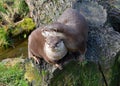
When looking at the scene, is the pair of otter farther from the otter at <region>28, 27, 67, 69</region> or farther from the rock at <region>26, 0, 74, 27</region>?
the rock at <region>26, 0, 74, 27</region>

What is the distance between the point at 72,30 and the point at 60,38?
0.67 ft

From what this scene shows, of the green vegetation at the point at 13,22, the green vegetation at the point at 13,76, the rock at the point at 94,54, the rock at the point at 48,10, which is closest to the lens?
the rock at the point at 94,54

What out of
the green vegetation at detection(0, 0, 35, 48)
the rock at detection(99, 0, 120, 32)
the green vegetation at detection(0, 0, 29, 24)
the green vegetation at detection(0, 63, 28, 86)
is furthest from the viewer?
the green vegetation at detection(0, 0, 29, 24)

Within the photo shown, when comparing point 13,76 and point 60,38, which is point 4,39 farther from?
point 60,38

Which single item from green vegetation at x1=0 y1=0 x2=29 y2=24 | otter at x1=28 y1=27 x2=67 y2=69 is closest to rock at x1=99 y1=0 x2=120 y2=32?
otter at x1=28 y1=27 x2=67 y2=69

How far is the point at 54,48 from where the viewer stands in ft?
11.9

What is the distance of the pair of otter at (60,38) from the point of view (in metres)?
3.66

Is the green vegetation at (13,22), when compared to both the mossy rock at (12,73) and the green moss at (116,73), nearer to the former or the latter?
the mossy rock at (12,73)

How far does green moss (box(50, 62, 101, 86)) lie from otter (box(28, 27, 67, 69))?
6.4 inches

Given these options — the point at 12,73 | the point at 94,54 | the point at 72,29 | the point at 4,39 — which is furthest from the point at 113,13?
the point at 4,39

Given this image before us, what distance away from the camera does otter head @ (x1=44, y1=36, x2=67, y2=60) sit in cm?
362

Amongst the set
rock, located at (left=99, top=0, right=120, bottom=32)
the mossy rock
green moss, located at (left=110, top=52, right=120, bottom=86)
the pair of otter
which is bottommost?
the mossy rock

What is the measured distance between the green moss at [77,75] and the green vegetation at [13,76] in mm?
1238

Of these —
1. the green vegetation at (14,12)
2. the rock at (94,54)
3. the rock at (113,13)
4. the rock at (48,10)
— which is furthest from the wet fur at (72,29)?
the green vegetation at (14,12)
